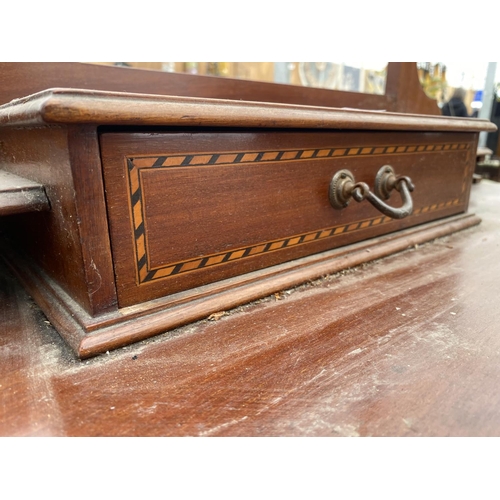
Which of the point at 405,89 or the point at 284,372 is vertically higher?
the point at 405,89

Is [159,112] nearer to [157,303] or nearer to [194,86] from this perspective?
[157,303]

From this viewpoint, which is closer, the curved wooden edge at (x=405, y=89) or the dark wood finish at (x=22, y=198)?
the dark wood finish at (x=22, y=198)

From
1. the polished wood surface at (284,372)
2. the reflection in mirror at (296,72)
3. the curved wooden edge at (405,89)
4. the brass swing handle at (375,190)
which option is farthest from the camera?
the reflection in mirror at (296,72)

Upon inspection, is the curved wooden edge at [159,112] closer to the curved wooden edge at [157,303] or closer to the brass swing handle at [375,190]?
the brass swing handle at [375,190]

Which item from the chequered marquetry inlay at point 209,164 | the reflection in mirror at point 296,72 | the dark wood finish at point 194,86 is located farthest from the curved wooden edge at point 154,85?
the reflection in mirror at point 296,72

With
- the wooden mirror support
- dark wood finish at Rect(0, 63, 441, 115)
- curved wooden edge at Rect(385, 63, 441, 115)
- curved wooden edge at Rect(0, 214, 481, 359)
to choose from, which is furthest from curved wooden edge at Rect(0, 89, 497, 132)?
curved wooden edge at Rect(385, 63, 441, 115)

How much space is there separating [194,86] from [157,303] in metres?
0.63

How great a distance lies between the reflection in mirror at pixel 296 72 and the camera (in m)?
2.31

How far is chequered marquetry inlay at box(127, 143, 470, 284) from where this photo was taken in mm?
409

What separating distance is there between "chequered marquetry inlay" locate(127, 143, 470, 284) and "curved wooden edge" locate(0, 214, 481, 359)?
0.03 metres

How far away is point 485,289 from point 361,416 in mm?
363

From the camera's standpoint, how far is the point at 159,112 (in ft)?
1.24

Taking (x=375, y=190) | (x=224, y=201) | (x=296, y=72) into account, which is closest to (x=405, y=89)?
(x=375, y=190)

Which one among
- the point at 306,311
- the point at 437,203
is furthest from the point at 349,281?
the point at 437,203
